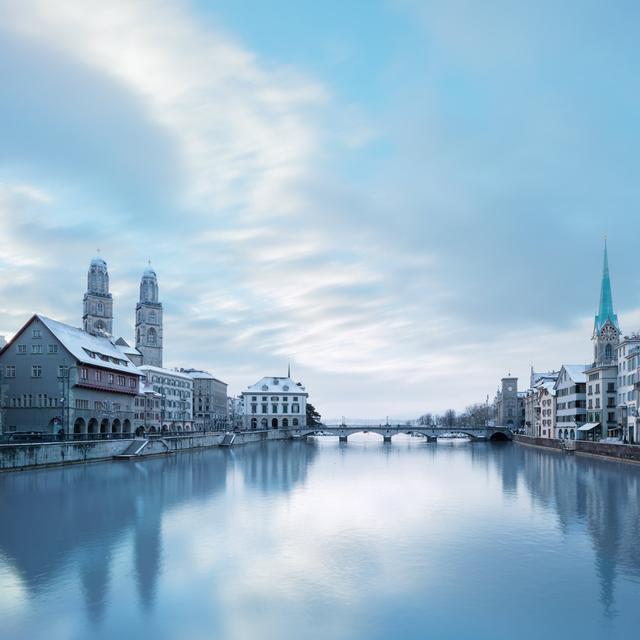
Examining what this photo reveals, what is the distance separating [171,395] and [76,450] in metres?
74.5

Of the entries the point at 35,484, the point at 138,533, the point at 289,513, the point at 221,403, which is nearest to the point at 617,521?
the point at 289,513

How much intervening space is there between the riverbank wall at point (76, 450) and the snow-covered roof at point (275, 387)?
70.7 metres

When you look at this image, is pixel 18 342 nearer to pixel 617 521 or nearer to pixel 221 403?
pixel 617 521

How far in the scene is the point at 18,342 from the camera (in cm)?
6712

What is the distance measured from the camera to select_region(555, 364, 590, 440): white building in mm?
96000

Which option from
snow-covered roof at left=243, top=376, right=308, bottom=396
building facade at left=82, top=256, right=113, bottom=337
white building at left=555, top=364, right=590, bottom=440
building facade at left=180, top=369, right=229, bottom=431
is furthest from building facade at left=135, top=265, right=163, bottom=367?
white building at left=555, top=364, right=590, bottom=440

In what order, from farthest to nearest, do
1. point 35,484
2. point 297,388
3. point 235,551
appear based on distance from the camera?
point 297,388
point 35,484
point 235,551

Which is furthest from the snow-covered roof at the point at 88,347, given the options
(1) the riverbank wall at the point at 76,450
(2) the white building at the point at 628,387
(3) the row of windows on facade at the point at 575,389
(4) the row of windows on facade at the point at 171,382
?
(3) the row of windows on facade at the point at 575,389

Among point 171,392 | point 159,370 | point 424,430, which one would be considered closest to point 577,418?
point 424,430

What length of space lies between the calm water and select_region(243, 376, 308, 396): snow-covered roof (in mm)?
119502

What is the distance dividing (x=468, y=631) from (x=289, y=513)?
1872cm

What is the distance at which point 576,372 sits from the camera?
331 ft

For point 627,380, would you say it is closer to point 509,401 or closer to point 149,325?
point 509,401

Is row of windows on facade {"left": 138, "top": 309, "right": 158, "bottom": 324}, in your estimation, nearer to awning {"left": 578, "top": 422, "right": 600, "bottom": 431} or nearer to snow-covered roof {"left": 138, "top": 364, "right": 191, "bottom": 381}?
snow-covered roof {"left": 138, "top": 364, "right": 191, "bottom": 381}
